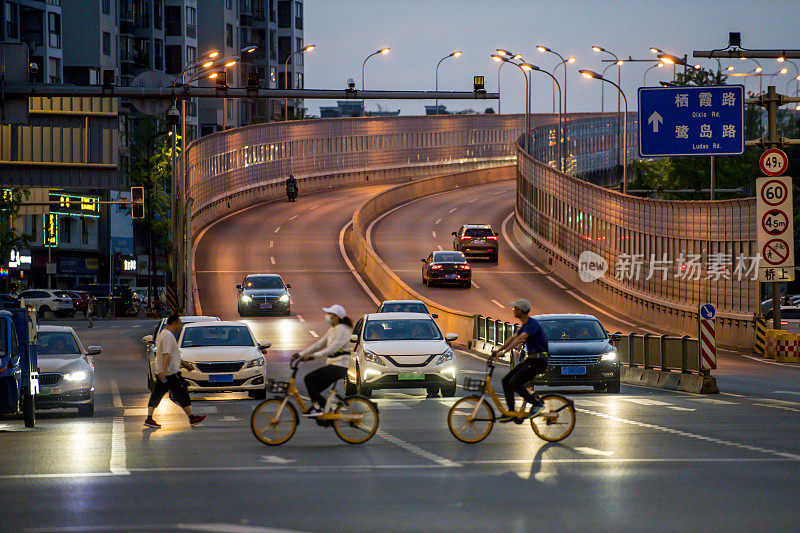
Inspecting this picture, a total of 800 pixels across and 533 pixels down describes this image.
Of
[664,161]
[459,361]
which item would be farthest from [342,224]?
[459,361]

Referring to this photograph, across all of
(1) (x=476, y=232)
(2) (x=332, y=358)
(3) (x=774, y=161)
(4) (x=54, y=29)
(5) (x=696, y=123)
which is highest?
(4) (x=54, y=29)

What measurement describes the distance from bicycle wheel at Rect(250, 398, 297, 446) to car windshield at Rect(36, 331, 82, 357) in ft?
26.9

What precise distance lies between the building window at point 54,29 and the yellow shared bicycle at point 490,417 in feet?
264

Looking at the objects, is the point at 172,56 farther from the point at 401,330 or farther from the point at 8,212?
the point at 401,330

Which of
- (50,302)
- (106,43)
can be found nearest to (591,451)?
(50,302)

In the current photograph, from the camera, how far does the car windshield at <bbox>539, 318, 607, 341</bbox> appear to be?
1032 inches

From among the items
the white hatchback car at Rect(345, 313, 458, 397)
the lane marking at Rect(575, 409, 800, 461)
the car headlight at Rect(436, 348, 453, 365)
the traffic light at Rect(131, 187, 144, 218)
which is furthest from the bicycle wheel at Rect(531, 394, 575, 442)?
the traffic light at Rect(131, 187, 144, 218)

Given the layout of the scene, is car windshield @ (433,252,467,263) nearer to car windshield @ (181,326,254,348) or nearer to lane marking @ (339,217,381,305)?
lane marking @ (339,217,381,305)

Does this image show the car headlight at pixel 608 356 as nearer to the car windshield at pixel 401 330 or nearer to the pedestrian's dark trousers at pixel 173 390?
the car windshield at pixel 401 330

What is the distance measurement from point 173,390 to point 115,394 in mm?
8420

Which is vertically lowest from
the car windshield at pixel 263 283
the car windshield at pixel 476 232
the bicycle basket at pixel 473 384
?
the bicycle basket at pixel 473 384

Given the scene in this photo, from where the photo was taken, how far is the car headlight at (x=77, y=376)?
2189cm

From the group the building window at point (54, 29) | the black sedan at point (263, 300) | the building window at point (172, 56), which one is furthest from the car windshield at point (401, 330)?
the building window at point (172, 56)

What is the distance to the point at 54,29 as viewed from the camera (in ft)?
303
